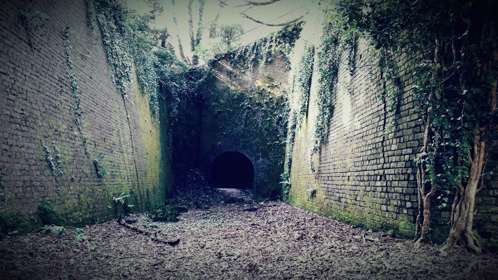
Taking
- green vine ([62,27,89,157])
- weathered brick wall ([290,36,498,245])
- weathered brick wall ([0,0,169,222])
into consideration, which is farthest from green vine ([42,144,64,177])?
weathered brick wall ([290,36,498,245])

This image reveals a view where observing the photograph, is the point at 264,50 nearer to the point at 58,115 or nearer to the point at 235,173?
the point at 235,173

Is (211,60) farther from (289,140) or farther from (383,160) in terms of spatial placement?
(383,160)

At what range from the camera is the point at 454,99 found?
11.8 ft

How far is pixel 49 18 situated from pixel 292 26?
10.2 metres

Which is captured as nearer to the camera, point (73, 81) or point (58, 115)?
point (58, 115)

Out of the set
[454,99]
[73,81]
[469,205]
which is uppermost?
[73,81]

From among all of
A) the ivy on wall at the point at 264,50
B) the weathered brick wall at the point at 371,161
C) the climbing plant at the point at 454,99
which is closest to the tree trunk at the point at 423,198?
the climbing plant at the point at 454,99

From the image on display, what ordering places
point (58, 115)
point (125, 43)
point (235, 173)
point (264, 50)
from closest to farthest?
point (58, 115) < point (125, 43) < point (264, 50) < point (235, 173)

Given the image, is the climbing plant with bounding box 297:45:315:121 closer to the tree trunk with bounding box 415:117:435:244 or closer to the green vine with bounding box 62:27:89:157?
the tree trunk with bounding box 415:117:435:244

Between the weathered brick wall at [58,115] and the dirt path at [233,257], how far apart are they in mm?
724

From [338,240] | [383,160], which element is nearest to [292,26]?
[383,160]

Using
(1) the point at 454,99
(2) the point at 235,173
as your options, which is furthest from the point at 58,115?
(2) the point at 235,173

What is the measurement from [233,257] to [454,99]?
3.73 metres

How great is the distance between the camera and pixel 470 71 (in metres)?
3.47
